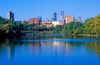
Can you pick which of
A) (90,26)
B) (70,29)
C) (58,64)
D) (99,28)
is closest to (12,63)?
(58,64)

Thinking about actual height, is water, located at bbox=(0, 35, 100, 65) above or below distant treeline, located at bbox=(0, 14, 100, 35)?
below

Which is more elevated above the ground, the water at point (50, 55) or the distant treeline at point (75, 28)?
the distant treeline at point (75, 28)

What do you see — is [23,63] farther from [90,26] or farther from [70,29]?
[70,29]

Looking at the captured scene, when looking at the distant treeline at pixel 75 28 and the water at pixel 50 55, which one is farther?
the distant treeline at pixel 75 28

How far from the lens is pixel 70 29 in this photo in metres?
96.5

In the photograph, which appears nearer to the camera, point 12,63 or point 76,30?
point 12,63

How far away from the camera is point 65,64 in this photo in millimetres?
15836

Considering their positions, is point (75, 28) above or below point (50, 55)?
above

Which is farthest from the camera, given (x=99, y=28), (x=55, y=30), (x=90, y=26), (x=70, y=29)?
(x=55, y=30)

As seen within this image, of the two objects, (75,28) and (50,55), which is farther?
(75,28)

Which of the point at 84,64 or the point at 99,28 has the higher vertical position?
the point at 99,28

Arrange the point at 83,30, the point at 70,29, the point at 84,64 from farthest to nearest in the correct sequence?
the point at 70,29 < the point at 83,30 < the point at 84,64

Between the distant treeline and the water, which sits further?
the distant treeline

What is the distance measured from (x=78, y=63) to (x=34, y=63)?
365 cm
